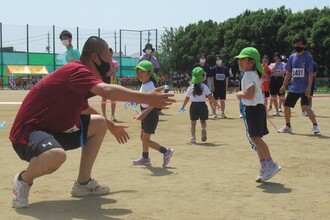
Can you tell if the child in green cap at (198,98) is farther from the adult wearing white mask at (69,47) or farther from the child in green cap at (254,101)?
the child in green cap at (254,101)

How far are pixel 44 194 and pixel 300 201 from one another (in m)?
2.49

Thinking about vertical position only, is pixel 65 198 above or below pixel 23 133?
below

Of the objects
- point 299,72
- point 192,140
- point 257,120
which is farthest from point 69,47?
point 257,120

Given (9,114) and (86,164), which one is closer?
(86,164)

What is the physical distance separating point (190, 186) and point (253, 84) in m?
1.36

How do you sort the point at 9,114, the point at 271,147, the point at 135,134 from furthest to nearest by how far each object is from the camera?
the point at 9,114, the point at 135,134, the point at 271,147

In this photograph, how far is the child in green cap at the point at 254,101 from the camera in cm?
572

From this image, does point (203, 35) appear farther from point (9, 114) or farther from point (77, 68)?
point (77, 68)

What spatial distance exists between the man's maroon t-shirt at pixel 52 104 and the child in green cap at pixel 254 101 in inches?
80.9

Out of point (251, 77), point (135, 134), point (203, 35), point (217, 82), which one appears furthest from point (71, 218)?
point (203, 35)

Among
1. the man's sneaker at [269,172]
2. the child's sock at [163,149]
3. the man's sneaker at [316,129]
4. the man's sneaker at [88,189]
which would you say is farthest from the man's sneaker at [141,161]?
the man's sneaker at [316,129]

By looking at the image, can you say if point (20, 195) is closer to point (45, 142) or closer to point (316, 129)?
point (45, 142)

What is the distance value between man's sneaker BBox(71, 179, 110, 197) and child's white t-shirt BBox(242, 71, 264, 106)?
191cm

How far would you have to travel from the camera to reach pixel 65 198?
4.93 m
